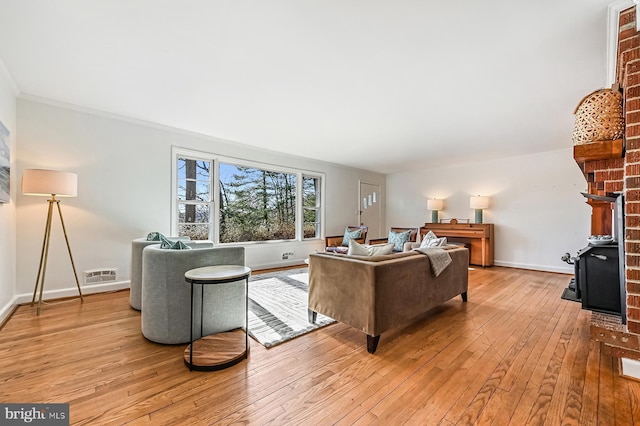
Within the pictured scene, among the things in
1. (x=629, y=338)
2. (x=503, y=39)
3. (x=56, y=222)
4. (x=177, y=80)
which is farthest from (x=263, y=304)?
(x=503, y=39)

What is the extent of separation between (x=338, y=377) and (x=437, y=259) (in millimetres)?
1527

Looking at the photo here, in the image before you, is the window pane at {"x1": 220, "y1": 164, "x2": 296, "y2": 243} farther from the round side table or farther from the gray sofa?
the round side table

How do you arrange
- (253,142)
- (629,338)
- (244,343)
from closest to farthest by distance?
(629,338), (244,343), (253,142)

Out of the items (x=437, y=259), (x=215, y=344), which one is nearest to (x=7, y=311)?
(x=215, y=344)

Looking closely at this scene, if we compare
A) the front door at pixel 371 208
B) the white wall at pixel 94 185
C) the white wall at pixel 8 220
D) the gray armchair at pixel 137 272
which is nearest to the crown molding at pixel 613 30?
the gray armchair at pixel 137 272

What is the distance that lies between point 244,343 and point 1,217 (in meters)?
2.64

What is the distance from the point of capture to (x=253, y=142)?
4.61 metres

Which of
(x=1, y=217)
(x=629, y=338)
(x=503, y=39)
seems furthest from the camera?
(x=1, y=217)

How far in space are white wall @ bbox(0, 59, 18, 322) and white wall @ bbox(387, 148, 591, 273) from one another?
23.6 feet

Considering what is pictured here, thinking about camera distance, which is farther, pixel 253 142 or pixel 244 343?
pixel 253 142

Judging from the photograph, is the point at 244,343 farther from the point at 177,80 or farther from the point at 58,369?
the point at 177,80

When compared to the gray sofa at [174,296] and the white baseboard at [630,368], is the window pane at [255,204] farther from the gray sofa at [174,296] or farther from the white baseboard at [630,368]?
the white baseboard at [630,368]

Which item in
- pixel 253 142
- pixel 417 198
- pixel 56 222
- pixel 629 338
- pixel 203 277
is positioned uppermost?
pixel 253 142

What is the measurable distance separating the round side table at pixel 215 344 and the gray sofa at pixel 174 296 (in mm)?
81
